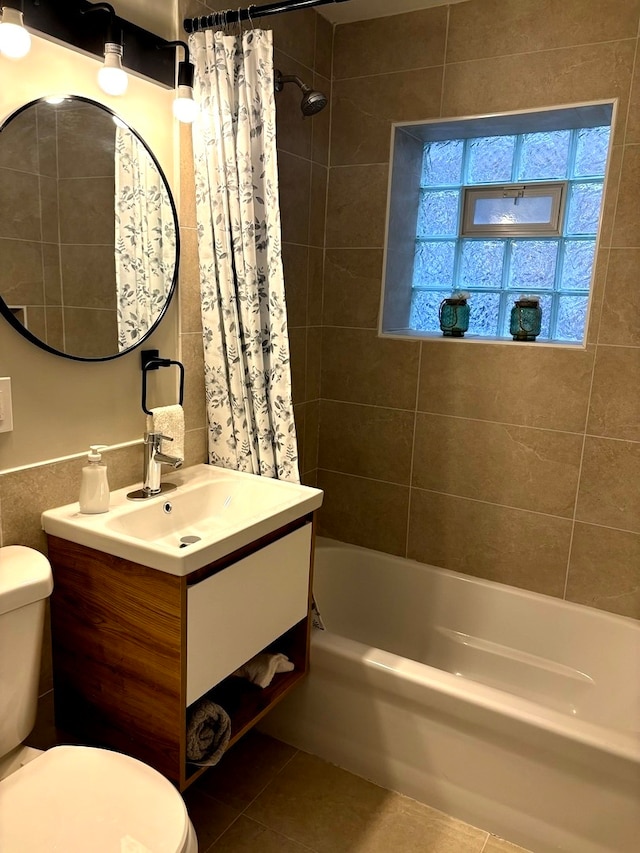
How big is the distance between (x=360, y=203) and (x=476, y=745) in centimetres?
202

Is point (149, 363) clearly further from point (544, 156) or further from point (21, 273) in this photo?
point (544, 156)

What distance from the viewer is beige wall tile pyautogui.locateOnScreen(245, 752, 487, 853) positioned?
1.84 metres

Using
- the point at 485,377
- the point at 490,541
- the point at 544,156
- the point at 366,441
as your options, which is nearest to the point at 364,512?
the point at 366,441

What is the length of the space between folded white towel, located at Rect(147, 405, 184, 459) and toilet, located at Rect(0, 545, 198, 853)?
474 mm

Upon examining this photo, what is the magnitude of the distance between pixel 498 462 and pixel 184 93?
1669 millimetres

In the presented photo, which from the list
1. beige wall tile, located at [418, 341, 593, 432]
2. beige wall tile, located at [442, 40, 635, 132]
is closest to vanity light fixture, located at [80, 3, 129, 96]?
beige wall tile, located at [442, 40, 635, 132]

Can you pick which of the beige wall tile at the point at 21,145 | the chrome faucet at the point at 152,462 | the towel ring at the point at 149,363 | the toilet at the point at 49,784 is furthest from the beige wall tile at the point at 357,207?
the toilet at the point at 49,784

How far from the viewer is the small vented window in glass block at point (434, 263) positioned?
9.05 feet

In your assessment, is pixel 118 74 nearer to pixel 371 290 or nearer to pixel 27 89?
pixel 27 89

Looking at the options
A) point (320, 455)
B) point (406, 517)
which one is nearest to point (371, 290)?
point (320, 455)

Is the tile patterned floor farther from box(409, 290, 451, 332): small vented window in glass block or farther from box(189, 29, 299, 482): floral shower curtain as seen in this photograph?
box(409, 290, 451, 332): small vented window in glass block

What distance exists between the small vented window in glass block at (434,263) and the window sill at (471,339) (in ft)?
0.74

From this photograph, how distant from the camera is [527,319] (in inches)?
95.7

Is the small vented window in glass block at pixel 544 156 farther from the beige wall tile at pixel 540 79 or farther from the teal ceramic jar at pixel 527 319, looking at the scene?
the teal ceramic jar at pixel 527 319
